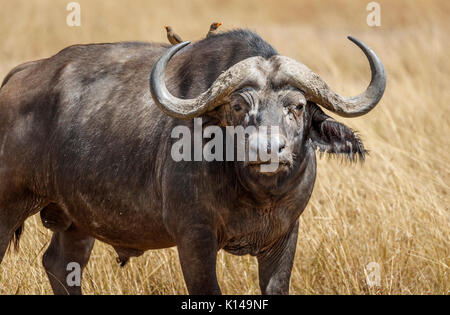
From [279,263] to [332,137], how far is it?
3.05 ft

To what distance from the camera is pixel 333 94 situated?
5.18 m

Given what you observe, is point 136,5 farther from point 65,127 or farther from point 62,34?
point 65,127

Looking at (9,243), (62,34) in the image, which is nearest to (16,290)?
(9,243)

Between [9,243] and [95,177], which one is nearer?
[95,177]

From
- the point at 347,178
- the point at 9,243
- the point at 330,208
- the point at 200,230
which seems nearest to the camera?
the point at 200,230

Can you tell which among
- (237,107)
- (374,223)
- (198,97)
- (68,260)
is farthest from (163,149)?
(374,223)

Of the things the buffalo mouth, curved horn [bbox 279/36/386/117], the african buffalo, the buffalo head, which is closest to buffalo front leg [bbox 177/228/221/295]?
the african buffalo

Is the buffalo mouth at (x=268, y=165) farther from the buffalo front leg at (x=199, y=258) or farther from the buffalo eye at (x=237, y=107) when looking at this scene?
the buffalo front leg at (x=199, y=258)

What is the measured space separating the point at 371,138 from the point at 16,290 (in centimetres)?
392

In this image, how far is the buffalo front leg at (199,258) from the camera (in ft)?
17.2

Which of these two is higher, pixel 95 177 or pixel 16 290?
pixel 95 177

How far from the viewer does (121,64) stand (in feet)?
20.2

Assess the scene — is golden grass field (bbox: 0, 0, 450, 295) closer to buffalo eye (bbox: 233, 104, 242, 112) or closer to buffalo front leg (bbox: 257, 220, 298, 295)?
buffalo front leg (bbox: 257, 220, 298, 295)

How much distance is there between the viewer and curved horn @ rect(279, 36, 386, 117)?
5059 mm
